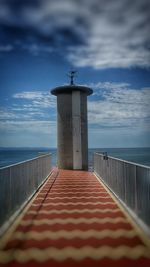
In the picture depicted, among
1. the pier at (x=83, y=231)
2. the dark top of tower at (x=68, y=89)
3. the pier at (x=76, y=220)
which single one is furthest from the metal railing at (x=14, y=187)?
the dark top of tower at (x=68, y=89)

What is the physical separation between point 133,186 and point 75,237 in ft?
7.52

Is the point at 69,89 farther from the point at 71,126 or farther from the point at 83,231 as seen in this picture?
the point at 83,231

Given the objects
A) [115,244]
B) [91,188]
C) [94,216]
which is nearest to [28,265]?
[115,244]

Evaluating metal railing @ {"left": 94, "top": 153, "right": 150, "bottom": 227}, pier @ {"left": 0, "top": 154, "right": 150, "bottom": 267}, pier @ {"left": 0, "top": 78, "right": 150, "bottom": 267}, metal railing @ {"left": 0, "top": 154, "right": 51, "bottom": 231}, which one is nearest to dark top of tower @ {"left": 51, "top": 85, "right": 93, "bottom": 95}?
pier @ {"left": 0, "top": 78, "right": 150, "bottom": 267}

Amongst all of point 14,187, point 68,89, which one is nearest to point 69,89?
point 68,89

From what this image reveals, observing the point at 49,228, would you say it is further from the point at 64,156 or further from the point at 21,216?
the point at 64,156

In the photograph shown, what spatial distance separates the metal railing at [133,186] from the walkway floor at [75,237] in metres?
0.31

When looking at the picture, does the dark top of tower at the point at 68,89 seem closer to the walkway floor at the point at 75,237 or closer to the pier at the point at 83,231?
the pier at the point at 83,231

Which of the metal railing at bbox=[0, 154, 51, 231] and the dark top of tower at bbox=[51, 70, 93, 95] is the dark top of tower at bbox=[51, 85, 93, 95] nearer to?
the dark top of tower at bbox=[51, 70, 93, 95]

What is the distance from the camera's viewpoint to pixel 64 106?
2031 centimetres

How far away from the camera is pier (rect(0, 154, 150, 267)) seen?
16.0ft

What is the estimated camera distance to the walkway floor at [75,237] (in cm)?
480

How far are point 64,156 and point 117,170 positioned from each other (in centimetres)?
1051

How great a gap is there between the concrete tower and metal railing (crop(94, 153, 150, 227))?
9384 mm
